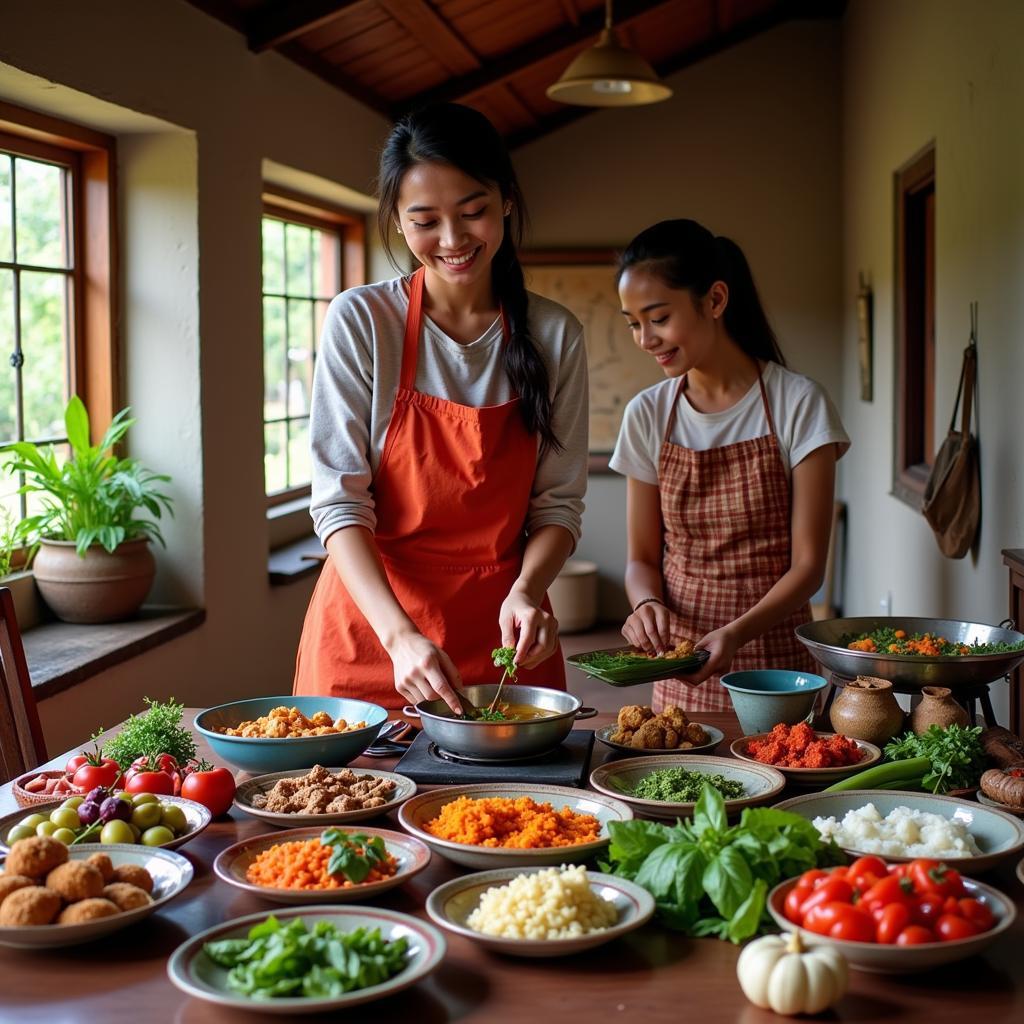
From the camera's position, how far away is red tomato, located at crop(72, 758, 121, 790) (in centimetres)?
174

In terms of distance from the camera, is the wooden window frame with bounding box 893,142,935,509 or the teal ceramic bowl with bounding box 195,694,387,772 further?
the wooden window frame with bounding box 893,142,935,509

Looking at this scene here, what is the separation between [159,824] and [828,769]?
0.88 metres

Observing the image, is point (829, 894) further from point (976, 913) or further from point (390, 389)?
point (390, 389)

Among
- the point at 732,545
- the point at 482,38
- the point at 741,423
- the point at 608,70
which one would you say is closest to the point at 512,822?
the point at 732,545

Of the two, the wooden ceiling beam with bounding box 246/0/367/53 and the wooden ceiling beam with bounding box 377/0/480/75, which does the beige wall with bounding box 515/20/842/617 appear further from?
the wooden ceiling beam with bounding box 246/0/367/53

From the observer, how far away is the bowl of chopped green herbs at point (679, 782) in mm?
1617

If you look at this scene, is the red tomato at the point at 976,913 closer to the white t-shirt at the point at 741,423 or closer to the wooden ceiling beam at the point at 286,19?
the white t-shirt at the point at 741,423

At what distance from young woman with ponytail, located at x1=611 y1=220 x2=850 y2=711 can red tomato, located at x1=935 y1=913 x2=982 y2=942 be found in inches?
49.5

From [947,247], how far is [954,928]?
361cm

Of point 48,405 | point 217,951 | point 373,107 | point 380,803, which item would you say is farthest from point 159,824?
point 373,107

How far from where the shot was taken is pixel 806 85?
7566 millimetres

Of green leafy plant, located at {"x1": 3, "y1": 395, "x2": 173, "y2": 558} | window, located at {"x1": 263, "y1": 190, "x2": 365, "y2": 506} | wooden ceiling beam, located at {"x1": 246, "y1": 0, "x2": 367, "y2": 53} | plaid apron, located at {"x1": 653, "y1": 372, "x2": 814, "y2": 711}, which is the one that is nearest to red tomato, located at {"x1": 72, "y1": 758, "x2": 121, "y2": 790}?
plaid apron, located at {"x1": 653, "y1": 372, "x2": 814, "y2": 711}

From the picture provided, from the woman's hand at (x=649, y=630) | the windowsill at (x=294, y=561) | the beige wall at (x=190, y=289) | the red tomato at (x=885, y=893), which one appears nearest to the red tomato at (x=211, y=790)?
the red tomato at (x=885, y=893)

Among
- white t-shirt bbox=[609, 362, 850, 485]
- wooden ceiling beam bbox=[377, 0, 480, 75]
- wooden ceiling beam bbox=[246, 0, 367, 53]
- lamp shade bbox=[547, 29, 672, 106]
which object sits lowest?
white t-shirt bbox=[609, 362, 850, 485]
